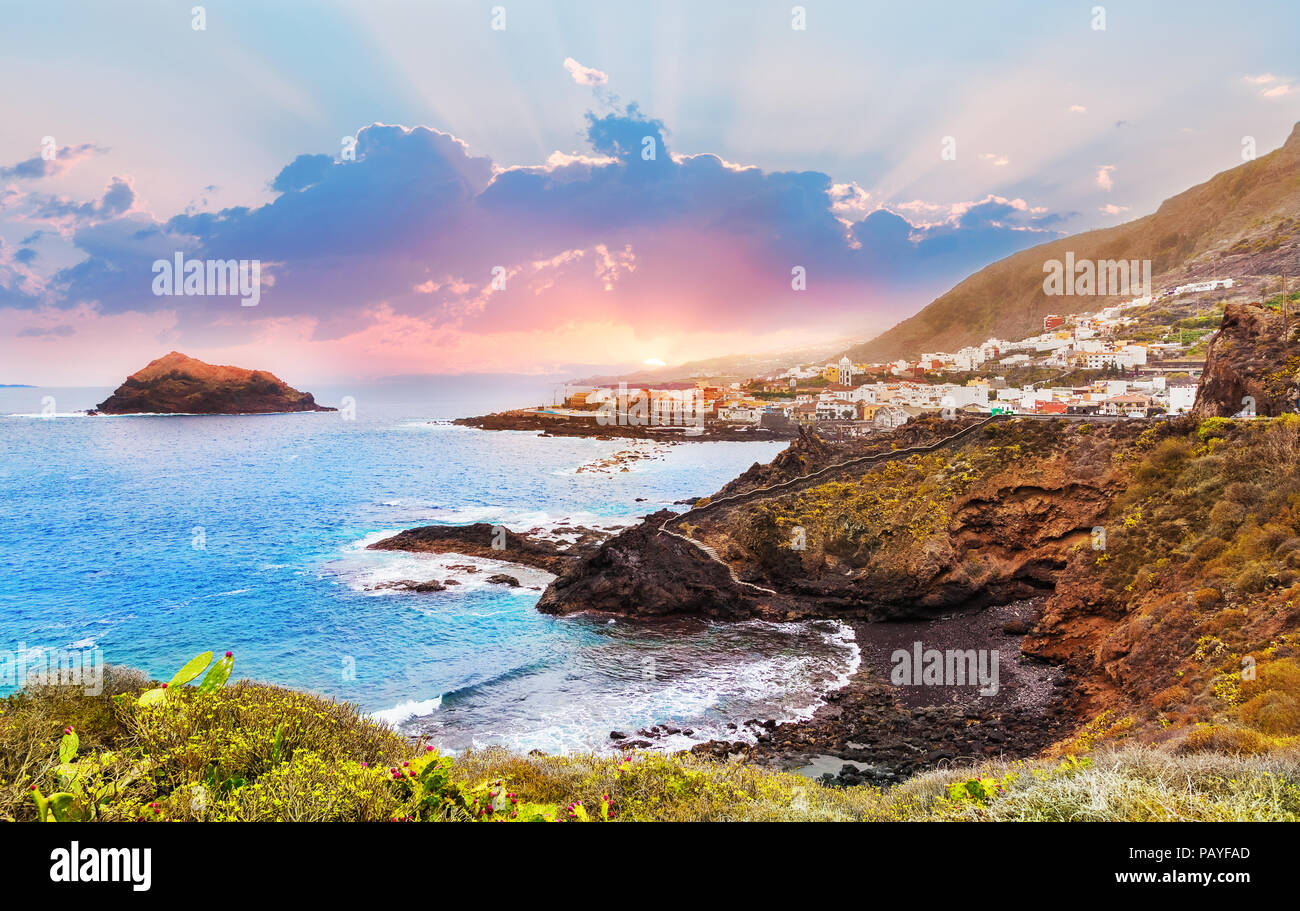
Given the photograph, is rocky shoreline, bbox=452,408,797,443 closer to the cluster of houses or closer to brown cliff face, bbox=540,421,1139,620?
the cluster of houses

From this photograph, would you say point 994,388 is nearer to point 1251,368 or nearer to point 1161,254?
point 1251,368

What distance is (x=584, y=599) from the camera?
26453mm

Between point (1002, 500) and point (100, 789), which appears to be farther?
point (1002, 500)

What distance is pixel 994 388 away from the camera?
167 feet

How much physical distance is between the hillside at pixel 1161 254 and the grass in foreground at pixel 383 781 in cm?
7530

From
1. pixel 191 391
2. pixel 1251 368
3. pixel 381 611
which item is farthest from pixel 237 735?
pixel 191 391

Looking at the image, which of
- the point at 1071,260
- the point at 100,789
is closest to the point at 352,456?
the point at 100,789

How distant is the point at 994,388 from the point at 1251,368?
2882cm

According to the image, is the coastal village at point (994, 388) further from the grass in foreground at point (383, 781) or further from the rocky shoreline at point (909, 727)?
the grass in foreground at point (383, 781)

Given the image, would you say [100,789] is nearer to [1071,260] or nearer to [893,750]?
[893,750]

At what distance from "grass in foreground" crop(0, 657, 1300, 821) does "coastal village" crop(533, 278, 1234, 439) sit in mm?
28731

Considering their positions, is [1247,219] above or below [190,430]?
above
